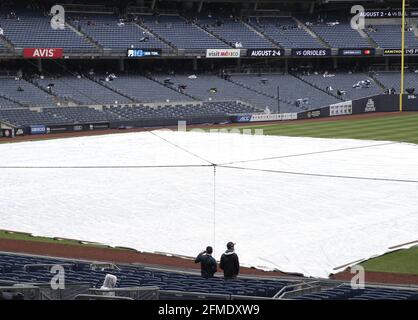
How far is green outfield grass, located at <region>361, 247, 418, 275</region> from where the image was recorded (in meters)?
15.1

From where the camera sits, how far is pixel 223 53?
62.0 metres

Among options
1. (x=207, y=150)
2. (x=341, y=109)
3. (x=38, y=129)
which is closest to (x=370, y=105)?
(x=341, y=109)

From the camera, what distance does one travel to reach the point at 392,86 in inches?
2589

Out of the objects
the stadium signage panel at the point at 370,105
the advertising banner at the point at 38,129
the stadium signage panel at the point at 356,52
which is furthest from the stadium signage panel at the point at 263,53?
the advertising banner at the point at 38,129

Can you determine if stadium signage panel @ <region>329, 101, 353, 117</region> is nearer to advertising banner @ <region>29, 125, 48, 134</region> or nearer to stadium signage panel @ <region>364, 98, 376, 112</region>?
stadium signage panel @ <region>364, 98, 376, 112</region>

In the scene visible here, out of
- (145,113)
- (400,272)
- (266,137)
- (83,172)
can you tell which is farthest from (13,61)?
(400,272)

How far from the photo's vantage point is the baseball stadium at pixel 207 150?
562 inches

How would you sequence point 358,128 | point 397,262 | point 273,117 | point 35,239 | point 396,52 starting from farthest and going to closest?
point 396,52 → point 273,117 → point 358,128 → point 35,239 → point 397,262

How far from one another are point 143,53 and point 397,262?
45.0 metres

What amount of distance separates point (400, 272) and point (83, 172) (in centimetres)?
1584

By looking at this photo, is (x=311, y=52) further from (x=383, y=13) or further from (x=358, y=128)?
(x=358, y=128)

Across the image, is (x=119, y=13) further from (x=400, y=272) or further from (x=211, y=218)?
(x=400, y=272)

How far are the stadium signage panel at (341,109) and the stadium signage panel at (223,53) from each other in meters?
10.6

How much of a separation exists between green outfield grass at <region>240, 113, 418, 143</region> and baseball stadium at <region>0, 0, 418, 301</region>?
0.17 m
